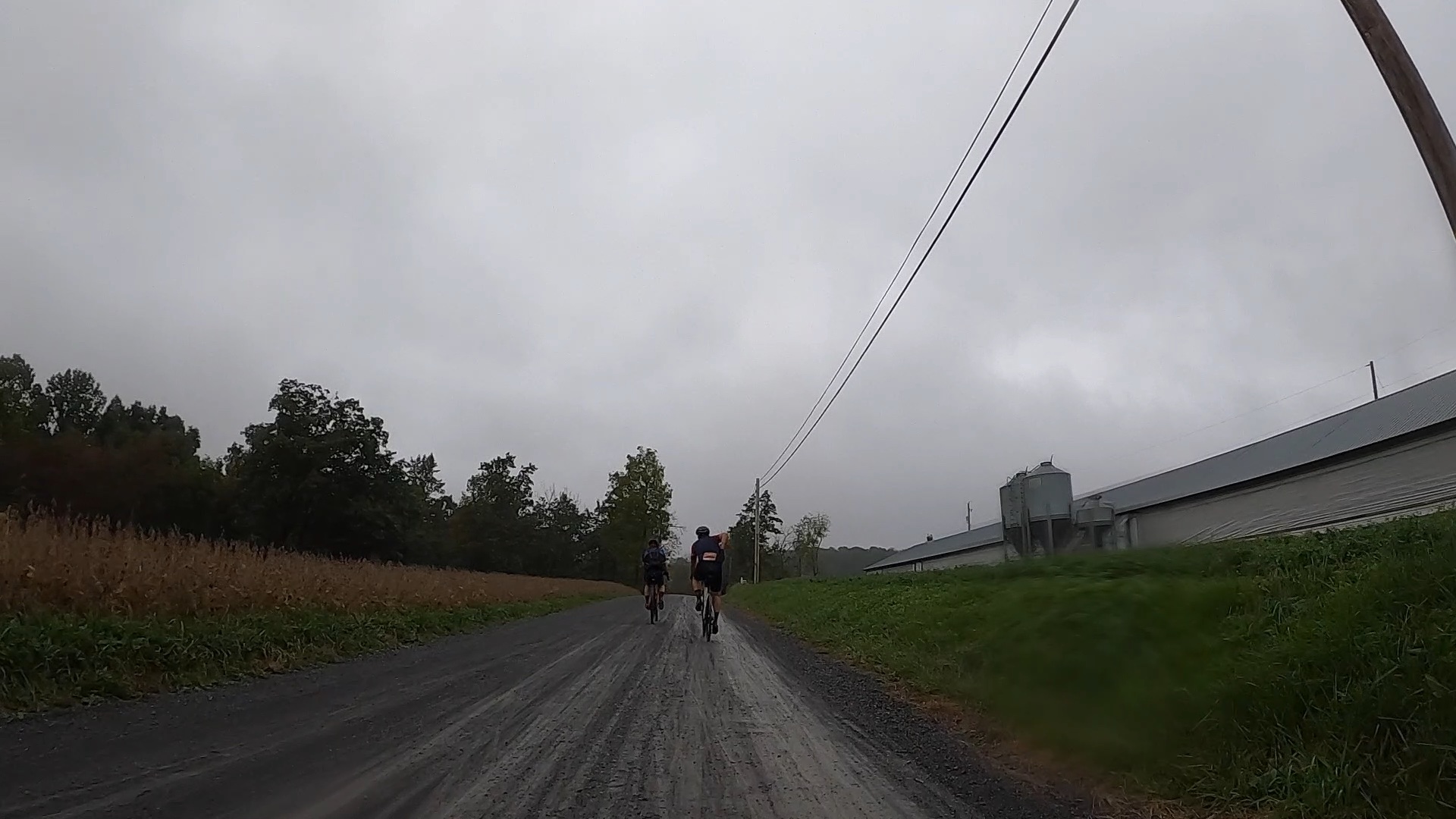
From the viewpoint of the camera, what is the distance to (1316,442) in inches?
736

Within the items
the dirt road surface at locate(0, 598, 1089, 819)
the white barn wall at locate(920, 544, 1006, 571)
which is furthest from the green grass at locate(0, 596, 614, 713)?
the white barn wall at locate(920, 544, 1006, 571)

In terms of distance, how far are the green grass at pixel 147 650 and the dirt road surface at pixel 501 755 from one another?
15.9 inches

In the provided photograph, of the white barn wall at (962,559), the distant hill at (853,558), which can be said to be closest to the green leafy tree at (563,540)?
the distant hill at (853,558)

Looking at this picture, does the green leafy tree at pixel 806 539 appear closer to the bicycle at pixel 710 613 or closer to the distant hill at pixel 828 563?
the distant hill at pixel 828 563

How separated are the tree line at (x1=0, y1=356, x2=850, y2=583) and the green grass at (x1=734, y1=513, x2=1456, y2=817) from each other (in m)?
10.9

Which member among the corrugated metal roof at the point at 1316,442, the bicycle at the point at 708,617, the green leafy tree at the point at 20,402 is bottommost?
the bicycle at the point at 708,617

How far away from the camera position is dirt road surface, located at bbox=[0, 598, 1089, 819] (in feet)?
13.1

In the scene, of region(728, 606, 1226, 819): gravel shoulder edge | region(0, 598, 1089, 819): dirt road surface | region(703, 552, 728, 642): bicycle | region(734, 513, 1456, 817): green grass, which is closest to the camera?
region(734, 513, 1456, 817): green grass

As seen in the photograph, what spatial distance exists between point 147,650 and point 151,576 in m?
1.81

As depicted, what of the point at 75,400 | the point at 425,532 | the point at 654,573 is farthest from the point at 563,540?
the point at 654,573

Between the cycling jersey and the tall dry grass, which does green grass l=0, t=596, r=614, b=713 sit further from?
the cycling jersey

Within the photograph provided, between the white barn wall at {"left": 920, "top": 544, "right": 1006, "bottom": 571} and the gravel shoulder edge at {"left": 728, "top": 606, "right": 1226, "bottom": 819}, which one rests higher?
the white barn wall at {"left": 920, "top": 544, "right": 1006, "bottom": 571}

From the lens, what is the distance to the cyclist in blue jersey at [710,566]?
15164 mm

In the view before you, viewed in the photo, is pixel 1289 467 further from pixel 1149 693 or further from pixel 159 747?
pixel 159 747
